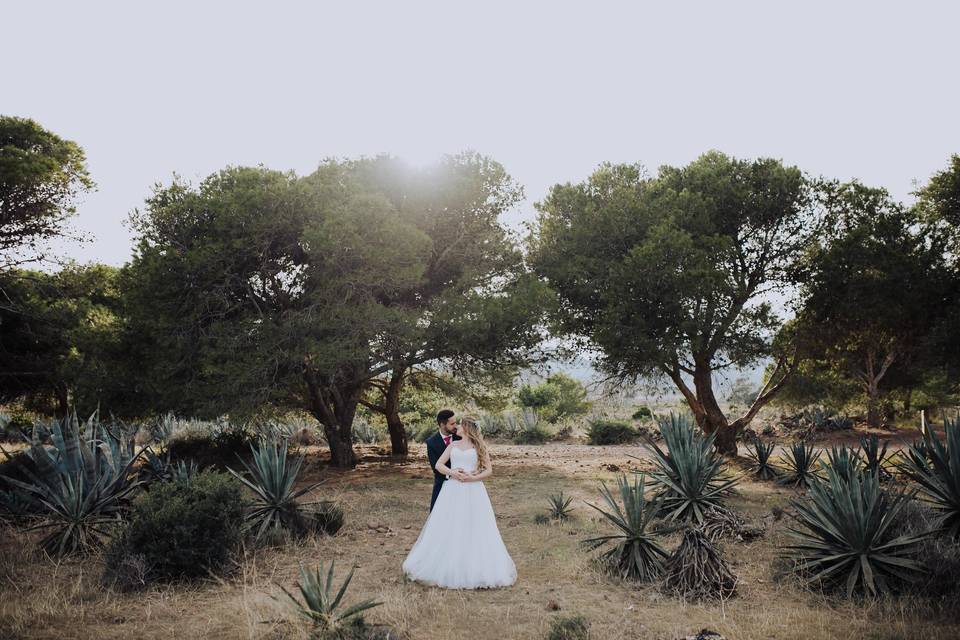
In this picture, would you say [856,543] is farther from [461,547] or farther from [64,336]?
[64,336]

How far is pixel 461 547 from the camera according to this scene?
6.57 metres

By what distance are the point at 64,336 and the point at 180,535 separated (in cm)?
1187

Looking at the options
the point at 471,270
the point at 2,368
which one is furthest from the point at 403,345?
the point at 2,368

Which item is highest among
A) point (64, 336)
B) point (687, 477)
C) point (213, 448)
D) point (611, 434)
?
point (64, 336)

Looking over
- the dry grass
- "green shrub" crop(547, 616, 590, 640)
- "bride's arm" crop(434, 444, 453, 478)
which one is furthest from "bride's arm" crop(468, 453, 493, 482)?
"green shrub" crop(547, 616, 590, 640)

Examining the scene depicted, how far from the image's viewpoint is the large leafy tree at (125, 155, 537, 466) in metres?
13.4

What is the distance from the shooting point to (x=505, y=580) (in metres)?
6.61

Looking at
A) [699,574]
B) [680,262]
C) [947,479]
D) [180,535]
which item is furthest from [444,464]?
[680,262]

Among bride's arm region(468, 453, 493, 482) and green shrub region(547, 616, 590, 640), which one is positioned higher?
bride's arm region(468, 453, 493, 482)

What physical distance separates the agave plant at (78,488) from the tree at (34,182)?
27.9 ft

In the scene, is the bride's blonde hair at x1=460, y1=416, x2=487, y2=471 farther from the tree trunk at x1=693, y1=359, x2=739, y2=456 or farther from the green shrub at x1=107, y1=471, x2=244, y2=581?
the tree trunk at x1=693, y1=359, x2=739, y2=456

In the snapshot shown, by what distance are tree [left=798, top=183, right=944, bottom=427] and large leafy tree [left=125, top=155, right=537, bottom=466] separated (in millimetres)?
7511

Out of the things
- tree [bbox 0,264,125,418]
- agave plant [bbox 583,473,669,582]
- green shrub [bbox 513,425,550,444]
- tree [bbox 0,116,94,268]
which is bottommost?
green shrub [bbox 513,425,550,444]

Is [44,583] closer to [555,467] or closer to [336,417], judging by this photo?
[336,417]
